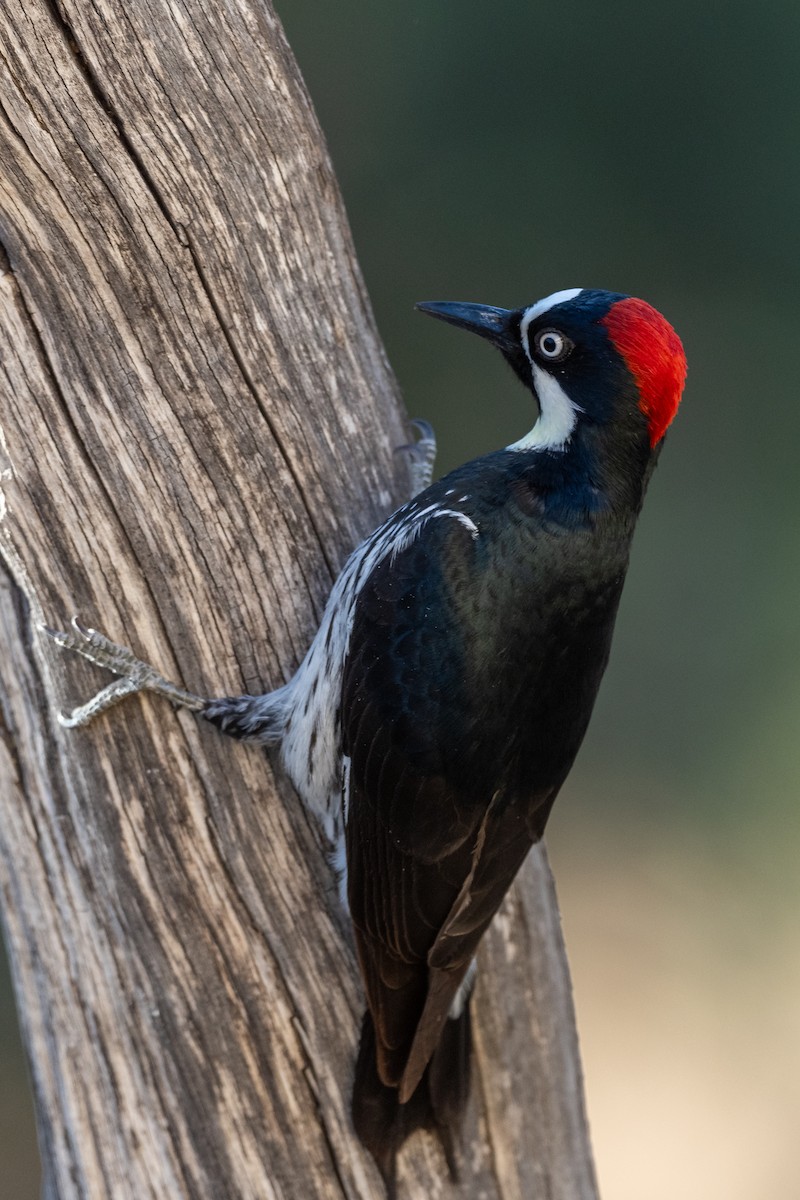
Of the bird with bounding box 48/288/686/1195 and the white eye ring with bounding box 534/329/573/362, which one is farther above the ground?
the white eye ring with bounding box 534/329/573/362

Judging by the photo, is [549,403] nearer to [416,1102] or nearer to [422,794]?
[422,794]

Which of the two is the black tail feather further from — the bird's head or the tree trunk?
the bird's head

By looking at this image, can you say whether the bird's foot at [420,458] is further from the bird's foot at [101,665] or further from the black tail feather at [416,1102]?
the black tail feather at [416,1102]

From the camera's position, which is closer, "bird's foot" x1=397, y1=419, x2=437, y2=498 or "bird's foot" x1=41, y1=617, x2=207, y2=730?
"bird's foot" x1=41, y1=617, x2=207, y2=730

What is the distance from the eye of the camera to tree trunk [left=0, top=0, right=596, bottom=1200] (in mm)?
2152

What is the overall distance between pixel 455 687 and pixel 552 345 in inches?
27.4

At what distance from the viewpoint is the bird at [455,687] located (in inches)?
88.1

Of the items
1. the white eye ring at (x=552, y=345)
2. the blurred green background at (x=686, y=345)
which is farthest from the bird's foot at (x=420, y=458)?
the blurred green background at (x=686, y=345)

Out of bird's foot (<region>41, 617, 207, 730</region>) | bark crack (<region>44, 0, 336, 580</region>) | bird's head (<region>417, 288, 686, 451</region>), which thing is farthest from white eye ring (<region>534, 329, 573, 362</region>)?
bird's foot (<region>41, 617, 207, 730</region>)

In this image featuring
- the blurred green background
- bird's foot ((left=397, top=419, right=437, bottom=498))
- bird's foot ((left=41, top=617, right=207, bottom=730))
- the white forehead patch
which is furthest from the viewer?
the blurred green background

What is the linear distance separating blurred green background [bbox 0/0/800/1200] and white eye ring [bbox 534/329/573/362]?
331 cm

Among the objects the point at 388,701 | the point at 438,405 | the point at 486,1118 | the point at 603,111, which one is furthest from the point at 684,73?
the point at 486,1118

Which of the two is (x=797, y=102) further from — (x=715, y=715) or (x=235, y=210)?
(x=235, y=210)

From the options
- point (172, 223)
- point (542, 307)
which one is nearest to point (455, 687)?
point (542, 307)
